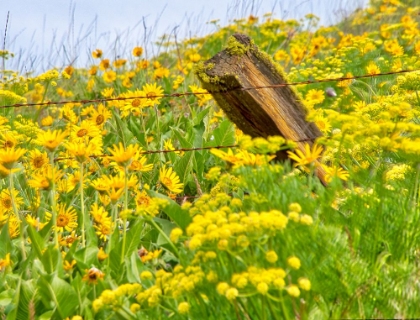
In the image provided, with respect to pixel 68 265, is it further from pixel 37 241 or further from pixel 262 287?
pixel 262 287

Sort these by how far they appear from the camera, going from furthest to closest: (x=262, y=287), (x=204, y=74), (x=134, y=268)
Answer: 1. (x=204, y=74)
2. (x=134, y=268)
3. (x=262, y=287)

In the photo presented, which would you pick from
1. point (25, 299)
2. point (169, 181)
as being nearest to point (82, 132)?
point (169, 181)

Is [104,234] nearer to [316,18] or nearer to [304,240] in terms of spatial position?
[304,240]

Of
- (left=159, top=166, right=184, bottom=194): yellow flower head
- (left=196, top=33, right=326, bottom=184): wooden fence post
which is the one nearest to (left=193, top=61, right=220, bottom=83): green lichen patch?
(left=196, top=33, right=326, bottom=184): wooden fence post

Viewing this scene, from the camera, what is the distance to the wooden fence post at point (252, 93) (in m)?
3.71

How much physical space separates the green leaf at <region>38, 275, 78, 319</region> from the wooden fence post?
135cm

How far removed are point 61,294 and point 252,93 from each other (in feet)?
4.86

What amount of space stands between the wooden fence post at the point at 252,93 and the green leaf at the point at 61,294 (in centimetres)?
135

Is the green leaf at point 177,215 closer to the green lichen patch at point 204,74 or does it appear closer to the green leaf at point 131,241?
the green leaf at point 131,241

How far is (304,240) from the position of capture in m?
2.15

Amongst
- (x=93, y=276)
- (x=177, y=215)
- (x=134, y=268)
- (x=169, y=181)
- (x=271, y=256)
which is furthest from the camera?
(x=169, y=181)

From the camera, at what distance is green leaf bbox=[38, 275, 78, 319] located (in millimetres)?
2693

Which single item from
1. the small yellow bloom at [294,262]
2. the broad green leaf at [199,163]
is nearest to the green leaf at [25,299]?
A: the small yellow bloom at [294,262]

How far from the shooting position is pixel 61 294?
2695 millimetres
